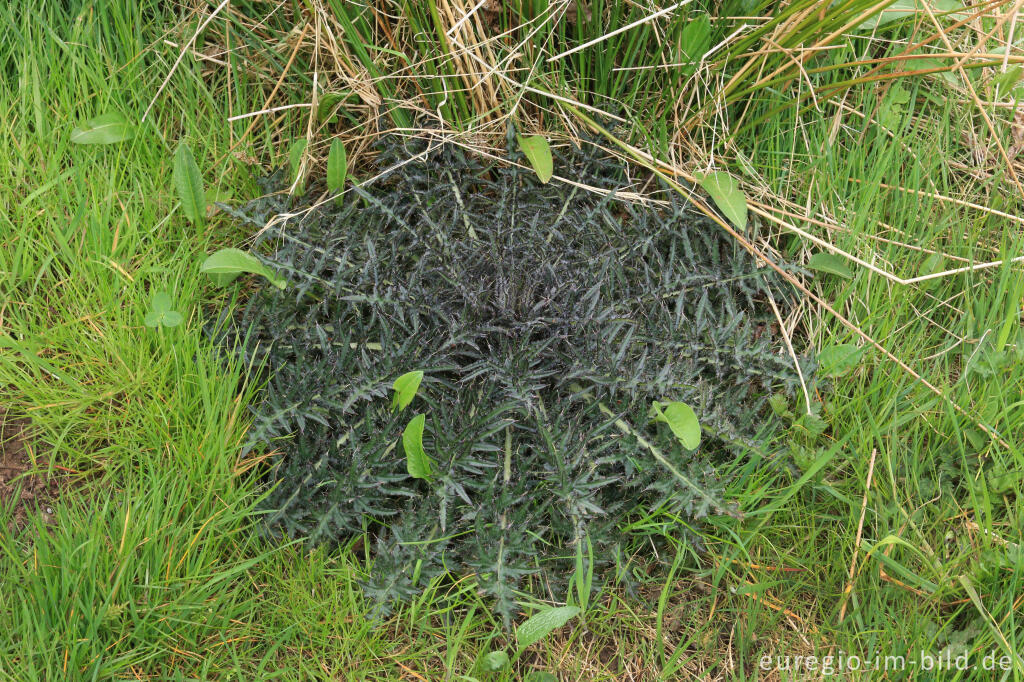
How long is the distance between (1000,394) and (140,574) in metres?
2.09

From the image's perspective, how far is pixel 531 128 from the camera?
91.9 inches

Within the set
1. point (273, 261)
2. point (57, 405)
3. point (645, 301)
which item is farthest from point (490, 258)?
point (57, 405)

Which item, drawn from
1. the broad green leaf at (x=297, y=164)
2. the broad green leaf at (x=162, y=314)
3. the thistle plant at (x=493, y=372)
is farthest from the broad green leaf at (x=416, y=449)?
the broad green leaf at (x=297, y=164)

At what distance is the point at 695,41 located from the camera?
2121 millimetres

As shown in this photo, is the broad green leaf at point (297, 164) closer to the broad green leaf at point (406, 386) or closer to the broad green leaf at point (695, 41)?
the broad green leaf at point (406, 386)

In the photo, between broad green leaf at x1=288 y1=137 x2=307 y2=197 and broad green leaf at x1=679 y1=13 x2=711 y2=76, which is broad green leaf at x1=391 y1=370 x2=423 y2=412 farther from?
broad green leaf at x1=679 y1=13 x2=711 y2=76

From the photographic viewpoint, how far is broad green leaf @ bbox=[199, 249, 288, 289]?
1.98 m

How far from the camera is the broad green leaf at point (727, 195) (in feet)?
6.75

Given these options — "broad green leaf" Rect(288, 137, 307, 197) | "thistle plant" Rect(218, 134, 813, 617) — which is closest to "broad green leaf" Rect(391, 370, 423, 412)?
"thistle plant" Rect(218, 134, 813, 617)

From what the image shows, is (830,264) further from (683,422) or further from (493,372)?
(493,372)

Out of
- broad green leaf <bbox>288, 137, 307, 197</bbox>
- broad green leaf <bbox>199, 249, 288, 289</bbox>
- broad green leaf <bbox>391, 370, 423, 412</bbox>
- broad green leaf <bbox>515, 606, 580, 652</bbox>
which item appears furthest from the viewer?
broad green leaf <bbox>288, 137, 307, 197</bbox>

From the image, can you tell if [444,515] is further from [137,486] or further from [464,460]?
[137,486]

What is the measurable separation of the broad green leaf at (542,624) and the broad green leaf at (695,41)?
1450mm

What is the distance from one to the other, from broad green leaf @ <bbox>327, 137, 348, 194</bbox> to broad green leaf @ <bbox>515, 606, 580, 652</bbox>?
124 cm
